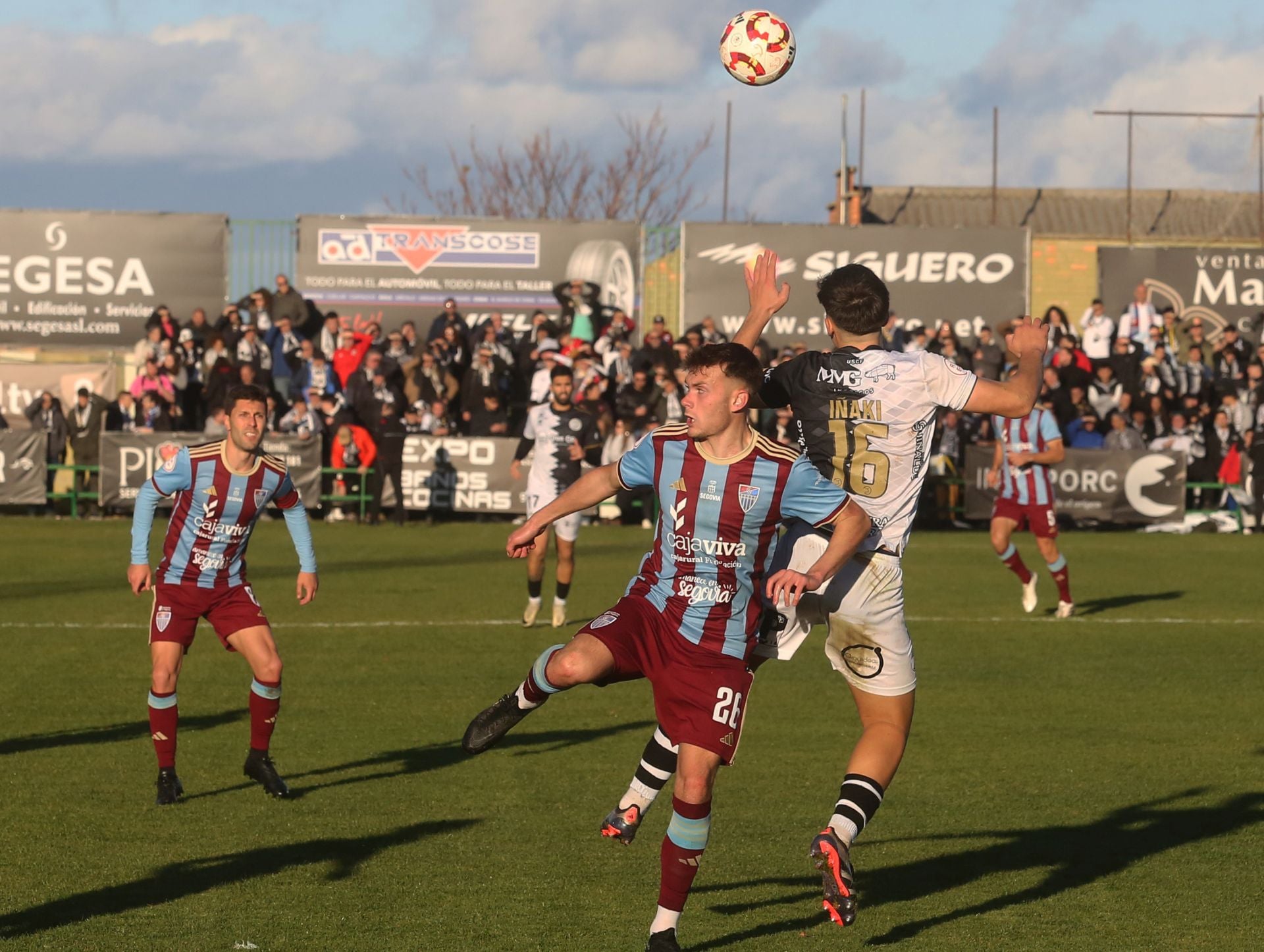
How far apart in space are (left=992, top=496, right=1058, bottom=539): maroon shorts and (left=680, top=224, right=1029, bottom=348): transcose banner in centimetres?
1220

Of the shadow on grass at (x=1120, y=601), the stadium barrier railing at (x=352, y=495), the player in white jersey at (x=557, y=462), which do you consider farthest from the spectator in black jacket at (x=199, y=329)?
the shadow on grass at (x=1120, y=601)

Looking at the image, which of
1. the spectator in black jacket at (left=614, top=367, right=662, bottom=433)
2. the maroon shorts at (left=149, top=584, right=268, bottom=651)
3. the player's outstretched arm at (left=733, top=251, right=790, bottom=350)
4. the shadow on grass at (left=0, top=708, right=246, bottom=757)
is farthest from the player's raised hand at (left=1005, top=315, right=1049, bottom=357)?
the spectator in black jacket at (left=614, top=367, right=662, bottom=433)

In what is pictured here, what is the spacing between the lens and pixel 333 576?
1770 cm

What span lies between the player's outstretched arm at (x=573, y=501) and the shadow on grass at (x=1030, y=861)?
5.17 ft

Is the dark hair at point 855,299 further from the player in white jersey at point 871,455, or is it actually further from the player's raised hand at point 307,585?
the player's raised hand at point 307,585

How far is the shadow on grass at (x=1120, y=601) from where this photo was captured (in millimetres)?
15656

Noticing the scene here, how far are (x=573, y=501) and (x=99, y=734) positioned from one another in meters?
4.95

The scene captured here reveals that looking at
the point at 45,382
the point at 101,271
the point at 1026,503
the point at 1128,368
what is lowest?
the point at 1026,503

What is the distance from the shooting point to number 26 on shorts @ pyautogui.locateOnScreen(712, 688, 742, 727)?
555 cm

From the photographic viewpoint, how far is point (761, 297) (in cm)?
618

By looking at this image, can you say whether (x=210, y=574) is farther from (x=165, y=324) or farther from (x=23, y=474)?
(x=165, y=324)

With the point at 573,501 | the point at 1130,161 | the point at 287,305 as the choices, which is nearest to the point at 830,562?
the point at 573,501

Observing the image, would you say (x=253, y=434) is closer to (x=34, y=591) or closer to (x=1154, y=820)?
(x=1154, y=820)

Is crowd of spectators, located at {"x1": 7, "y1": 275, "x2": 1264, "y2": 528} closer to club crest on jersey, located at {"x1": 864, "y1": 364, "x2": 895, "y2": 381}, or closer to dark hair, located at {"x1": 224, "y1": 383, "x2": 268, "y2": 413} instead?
dark hair, located at {"x1": 224, "y1": 383, "x2": 268, "y2": 413}
